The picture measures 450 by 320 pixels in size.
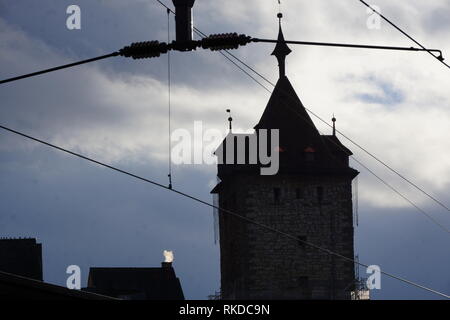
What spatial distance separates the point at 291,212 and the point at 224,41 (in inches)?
2062

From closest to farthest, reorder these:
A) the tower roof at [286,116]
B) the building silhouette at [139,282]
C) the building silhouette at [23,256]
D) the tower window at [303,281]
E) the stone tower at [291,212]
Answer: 1. the building silhouette at [23,256]
2. the tower window at [303,281]
3. the stone tower at [291,212]
4. the tower roof at [286,116]
5. the building silhouette at [139,282]

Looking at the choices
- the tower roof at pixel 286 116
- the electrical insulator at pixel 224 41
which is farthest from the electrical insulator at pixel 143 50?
the tower roof at pixel 286 116

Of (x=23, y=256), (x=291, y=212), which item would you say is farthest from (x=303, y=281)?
(x=23, y=256)

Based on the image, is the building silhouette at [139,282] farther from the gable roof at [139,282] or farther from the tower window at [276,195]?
the tower window at [276,195]

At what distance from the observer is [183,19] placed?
1299 cm

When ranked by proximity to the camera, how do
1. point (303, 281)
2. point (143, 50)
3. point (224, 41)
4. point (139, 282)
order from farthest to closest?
1. point (139, 282)
2. point (303, 281)
3. point (143, 50)
4. point (224, 41)

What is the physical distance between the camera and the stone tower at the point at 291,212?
6378 cm

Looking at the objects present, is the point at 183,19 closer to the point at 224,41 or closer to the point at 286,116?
the point at 224,41

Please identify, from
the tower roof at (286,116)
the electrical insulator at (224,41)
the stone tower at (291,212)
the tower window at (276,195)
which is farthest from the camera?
the tower roof at (286,116)

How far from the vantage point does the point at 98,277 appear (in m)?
71.1

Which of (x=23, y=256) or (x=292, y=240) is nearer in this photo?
(x=23, y=256)

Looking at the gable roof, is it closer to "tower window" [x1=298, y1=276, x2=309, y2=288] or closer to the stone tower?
the stone tower

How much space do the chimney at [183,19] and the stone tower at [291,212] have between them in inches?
1977
